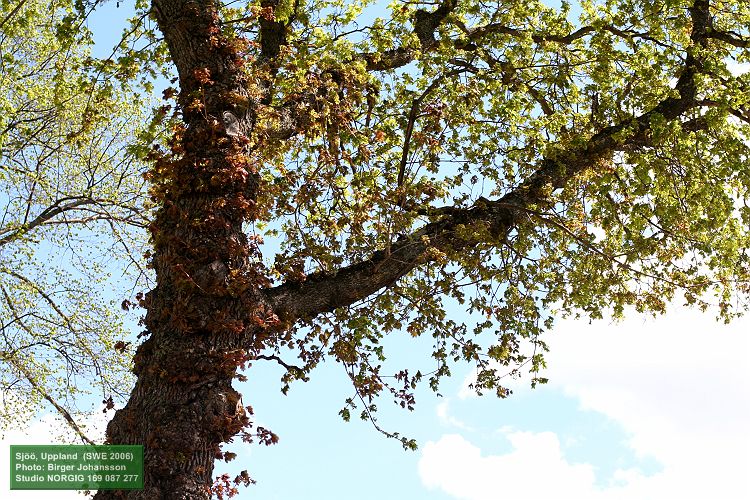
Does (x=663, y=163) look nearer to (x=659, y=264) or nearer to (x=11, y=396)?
(x=659, y=264)

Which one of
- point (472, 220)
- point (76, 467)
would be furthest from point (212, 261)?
point (76, 467)

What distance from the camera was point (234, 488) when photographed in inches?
320

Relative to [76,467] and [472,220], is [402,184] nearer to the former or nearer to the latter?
[472,220]

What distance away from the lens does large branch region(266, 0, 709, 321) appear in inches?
368

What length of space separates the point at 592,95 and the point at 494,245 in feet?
7.97

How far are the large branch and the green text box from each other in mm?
2290

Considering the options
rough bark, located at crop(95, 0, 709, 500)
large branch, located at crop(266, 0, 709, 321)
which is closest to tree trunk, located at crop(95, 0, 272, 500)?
rough bark, located at crop(95, 0, 709, 500)

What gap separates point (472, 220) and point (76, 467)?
576 cm

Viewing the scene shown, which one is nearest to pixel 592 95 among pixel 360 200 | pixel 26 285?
pixel 360 200

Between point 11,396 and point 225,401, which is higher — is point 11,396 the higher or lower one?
the higher one

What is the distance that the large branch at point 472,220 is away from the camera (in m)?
9.34

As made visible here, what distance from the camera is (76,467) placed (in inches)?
391

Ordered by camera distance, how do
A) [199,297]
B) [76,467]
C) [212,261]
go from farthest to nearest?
1. [76,467]
2. [212,261]
3. [199,297]

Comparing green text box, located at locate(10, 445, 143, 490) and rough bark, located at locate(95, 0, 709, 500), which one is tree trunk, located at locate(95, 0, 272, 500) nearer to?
rough bark, located at locate(95, 0, 709, 500)
